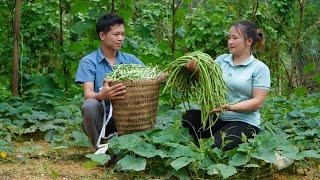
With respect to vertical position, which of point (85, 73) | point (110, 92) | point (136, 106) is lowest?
point (136, 106)

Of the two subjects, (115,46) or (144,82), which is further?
(115,46)

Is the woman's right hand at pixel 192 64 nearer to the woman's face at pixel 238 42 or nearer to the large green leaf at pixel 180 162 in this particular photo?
the woman's face at pixel 238 42

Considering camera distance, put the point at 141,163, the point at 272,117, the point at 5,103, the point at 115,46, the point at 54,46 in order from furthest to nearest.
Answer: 1. the point at 54,46
2. the point at 5,103
3. the point at 272,117
4. the point at 115,46
5. the point at 141,163

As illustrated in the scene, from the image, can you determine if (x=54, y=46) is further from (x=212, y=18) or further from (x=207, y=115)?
(x=207, y=115)

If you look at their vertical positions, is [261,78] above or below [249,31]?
below

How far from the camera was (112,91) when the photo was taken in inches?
163

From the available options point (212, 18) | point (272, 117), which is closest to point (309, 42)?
point (212, 18)

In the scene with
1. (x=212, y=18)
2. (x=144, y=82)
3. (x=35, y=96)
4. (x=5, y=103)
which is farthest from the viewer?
(x=212, y=18)

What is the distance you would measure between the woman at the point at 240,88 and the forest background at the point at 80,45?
547 mm

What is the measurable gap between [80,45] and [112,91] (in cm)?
230

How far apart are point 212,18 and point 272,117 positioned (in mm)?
3782

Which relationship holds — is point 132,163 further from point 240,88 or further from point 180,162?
point 240,88

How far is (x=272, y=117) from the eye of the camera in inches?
219

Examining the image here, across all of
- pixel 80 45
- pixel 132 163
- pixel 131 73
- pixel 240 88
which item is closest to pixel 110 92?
pixel 131 73
